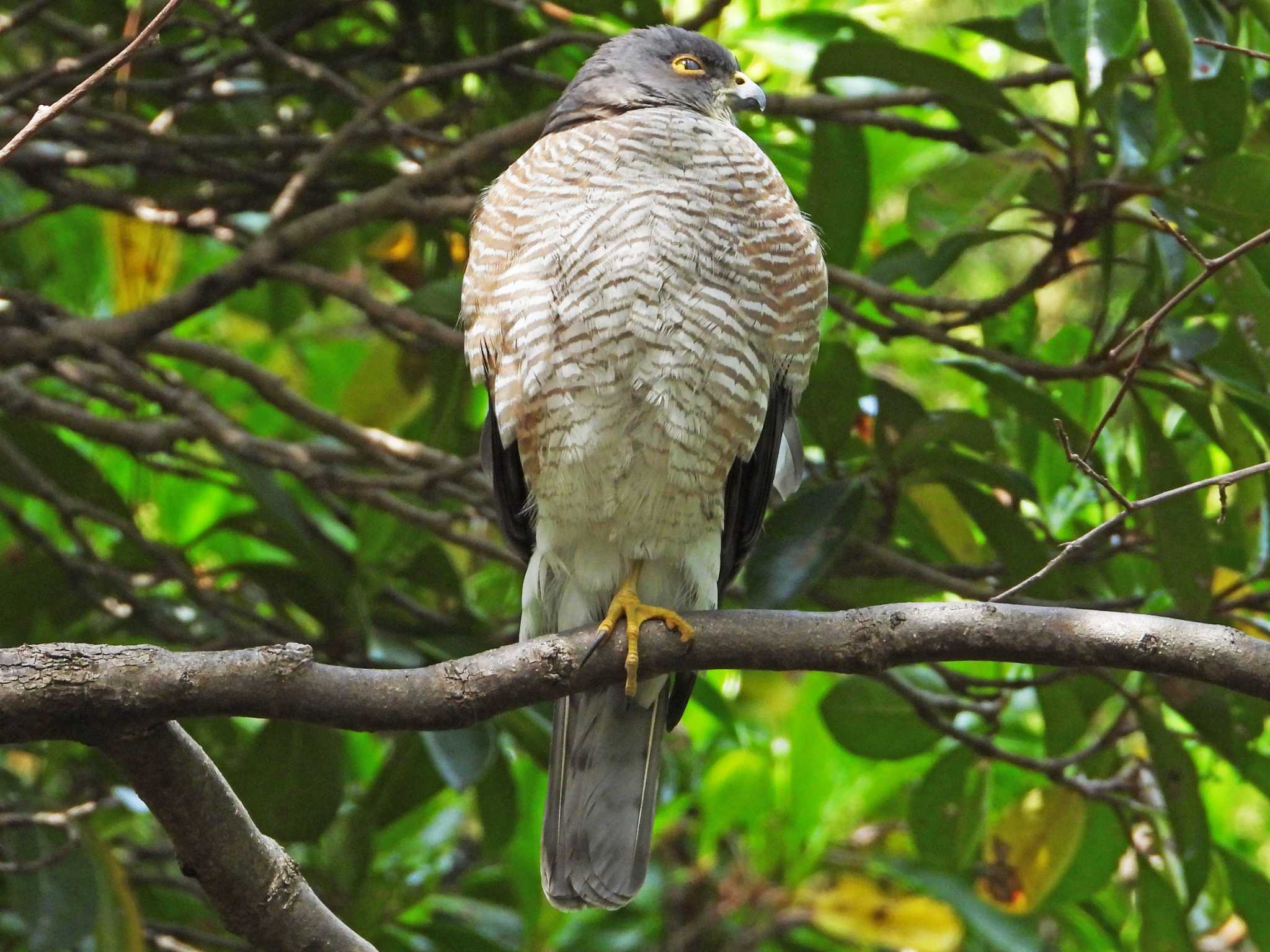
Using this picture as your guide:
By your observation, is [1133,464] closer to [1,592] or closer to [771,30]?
[771,30]

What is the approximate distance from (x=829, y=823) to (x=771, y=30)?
7.65ft

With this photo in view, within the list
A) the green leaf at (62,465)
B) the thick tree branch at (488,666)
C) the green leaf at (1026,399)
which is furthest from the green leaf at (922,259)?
the green leaf at (62,465)

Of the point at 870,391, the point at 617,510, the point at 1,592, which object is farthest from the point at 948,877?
the point at 1,592

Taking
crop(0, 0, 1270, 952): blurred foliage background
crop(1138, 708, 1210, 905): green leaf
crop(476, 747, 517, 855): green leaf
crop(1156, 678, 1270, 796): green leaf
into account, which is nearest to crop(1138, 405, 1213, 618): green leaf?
crop(0, 0, 1270, 952): blurred foliage background

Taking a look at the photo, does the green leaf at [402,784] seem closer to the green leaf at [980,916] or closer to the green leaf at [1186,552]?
the green leaf at [980,916]

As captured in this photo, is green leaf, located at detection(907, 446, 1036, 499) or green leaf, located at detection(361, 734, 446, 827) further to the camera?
green leaf, located at detection(361, 734, 446, 827)

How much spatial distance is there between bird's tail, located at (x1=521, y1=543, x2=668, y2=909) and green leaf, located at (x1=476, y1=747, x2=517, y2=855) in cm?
66

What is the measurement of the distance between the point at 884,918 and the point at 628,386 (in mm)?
2139

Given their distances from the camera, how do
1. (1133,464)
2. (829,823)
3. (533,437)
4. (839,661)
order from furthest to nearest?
(829,823)
(1133,464)
(533,437)
(839,661)

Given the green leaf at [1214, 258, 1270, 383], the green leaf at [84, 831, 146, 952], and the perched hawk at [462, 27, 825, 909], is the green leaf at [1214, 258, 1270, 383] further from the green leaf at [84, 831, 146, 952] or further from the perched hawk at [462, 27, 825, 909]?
the green leaf at [84, 831, 146, 952]

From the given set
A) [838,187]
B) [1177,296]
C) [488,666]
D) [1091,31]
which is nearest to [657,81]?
[838,187]

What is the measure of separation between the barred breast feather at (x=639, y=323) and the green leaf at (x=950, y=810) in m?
1.09

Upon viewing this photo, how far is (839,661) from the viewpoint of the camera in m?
2.00

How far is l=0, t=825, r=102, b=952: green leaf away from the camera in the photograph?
2898mm
